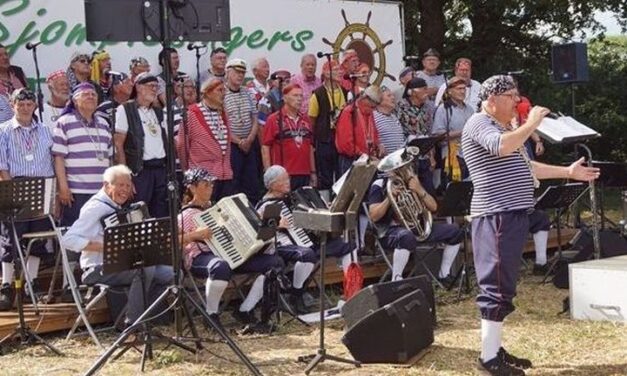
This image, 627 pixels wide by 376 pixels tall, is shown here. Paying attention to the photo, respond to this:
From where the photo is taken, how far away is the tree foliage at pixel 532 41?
1744 cm

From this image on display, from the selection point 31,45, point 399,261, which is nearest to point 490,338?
point 399,261

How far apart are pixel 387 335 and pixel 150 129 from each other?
302 cm

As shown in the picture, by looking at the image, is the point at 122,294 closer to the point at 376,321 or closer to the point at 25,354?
the point at 25,354

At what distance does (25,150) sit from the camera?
23.5ft

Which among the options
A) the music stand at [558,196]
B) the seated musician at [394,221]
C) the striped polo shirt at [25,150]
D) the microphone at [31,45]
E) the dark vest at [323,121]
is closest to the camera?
the striped polo shirt at [25,150]

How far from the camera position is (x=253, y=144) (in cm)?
895

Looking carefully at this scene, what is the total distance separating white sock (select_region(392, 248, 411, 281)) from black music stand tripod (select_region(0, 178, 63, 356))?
3.07 metres

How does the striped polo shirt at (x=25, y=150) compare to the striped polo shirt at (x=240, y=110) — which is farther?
the striped polo shirt at (x=240, y=110)

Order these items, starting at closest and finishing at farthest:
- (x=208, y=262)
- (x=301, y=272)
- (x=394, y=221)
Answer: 1. (x=208, y=262)
2. (x=301, y=272)
3. (x=394, y=221)

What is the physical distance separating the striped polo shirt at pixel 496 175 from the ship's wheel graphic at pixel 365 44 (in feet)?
21.5

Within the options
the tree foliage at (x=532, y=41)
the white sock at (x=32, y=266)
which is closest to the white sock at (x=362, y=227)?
the white sock at (x=32, y=266)

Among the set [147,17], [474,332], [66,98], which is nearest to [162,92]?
[66,98]

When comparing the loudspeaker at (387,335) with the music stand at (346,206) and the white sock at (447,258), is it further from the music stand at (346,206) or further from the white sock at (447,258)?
the white sock at (447,258)

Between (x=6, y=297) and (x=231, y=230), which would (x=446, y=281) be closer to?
(x=231, y=230)
